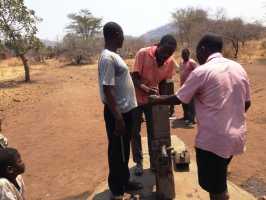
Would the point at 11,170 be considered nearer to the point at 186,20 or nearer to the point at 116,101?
the point at 116,101

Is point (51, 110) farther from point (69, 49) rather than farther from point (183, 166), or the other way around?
point (69, 49)

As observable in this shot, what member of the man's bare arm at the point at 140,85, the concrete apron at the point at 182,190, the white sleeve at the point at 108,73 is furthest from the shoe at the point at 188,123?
the white sleeve at the point at 108,73

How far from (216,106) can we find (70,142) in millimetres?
5090

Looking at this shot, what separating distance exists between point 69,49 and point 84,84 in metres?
14.7

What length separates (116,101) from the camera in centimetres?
385

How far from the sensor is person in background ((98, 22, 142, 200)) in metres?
3.79

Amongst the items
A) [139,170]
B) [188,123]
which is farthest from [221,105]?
[188,123]

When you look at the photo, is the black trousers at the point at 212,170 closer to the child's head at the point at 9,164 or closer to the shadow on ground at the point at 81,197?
the child's head at the point at 9,164

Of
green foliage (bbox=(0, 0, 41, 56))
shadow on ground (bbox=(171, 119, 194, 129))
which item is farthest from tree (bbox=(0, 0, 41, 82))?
shadow on ground (bbox=(171, 119, 194, 129))

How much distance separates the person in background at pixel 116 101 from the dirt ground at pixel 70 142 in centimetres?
103

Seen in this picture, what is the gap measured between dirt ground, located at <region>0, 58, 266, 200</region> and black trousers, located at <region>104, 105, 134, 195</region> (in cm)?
96

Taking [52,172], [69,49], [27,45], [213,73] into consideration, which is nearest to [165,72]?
[213,73]

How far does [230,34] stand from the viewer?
2897 centimetres

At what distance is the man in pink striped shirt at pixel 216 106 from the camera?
311cm
